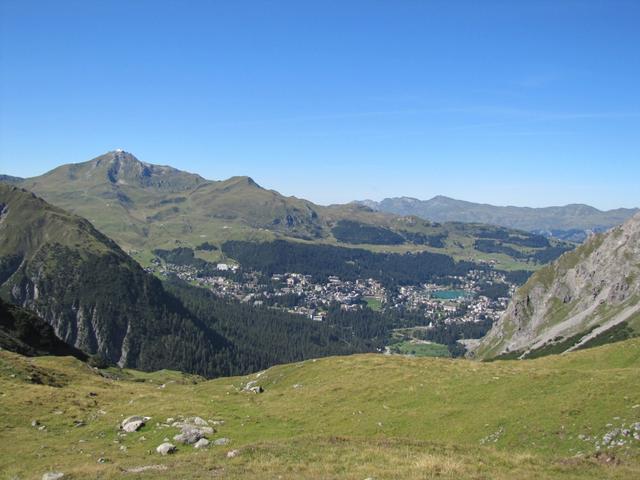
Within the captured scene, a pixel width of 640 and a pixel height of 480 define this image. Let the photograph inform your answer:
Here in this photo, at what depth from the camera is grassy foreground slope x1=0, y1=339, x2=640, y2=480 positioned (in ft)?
81.7

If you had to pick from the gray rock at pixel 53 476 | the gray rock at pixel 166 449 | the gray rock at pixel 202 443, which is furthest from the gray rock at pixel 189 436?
the gray rock at pixel 53 476

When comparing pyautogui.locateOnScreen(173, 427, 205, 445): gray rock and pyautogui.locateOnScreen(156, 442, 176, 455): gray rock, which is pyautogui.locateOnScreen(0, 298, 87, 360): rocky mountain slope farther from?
pyautogui.locateOnScreen(156, 442, 176, 455): gray rock

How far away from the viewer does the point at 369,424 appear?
39.6 m

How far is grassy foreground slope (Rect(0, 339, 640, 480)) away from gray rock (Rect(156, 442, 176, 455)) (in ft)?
2.51

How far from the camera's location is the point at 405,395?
45.1 metres

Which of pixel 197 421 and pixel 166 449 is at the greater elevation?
pixel 166 449

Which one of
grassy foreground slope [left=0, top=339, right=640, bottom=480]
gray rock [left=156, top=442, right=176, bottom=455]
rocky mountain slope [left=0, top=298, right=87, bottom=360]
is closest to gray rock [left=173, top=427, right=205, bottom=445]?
grassy foreground slope [left=0, top=339, right=640, bottom=480]

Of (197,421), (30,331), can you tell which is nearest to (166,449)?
(197,421)

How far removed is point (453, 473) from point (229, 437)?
783 inches

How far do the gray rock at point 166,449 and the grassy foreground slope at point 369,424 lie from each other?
766 mm

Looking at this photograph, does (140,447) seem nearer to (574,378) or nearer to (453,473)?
(453,473)

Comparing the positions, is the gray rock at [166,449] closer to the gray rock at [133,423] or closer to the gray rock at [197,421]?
the gray rock at [197,421]

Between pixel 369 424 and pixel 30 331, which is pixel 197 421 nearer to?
pixel 369 424

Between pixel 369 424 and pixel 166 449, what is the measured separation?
15.8 meters
